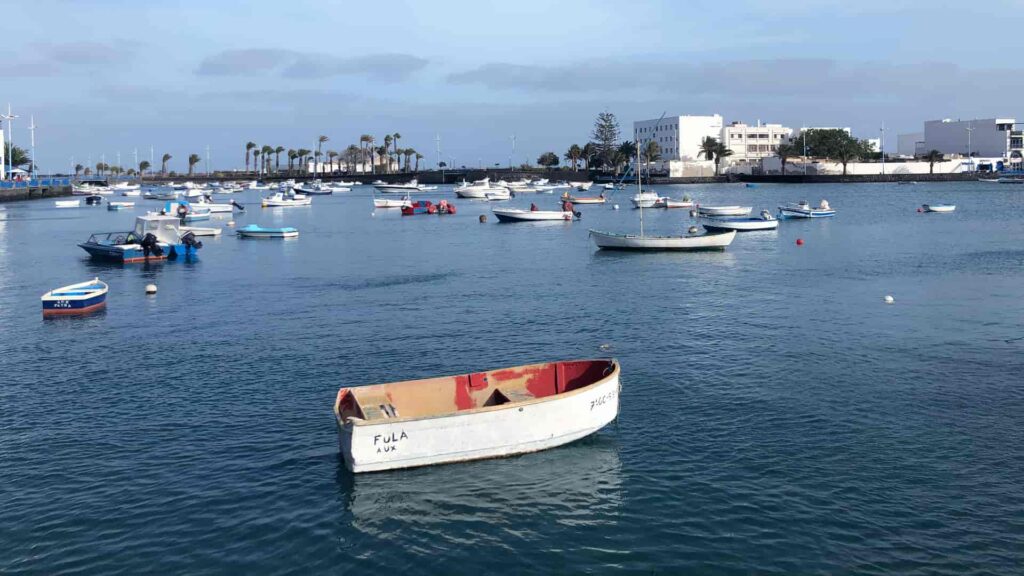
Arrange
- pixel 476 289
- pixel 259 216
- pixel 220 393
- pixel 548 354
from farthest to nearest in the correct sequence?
pixel 259 216 → pixel 476 289 → pixel 548 354 → pixel 220 393

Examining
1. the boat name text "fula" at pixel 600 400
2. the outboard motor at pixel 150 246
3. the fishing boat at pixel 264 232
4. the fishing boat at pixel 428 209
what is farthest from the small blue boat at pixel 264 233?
the boat name text "fula" at pixel 600 400

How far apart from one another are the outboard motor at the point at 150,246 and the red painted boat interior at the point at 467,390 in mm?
45421

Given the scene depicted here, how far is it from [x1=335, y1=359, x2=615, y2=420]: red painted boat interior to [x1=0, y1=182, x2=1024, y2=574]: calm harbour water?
149 cm

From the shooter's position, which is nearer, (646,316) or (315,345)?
(315,345)

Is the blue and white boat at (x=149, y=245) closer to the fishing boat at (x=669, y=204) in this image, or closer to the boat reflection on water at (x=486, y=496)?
the boat reflection on water at (x=486, y=496)

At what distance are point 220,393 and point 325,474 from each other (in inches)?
323

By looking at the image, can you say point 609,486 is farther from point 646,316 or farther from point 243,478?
point 646,316

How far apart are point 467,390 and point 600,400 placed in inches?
137

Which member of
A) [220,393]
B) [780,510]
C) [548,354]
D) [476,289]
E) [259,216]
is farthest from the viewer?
[259,216]

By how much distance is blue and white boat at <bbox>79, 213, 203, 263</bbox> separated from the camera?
6309 centimetres

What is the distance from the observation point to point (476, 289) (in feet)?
164

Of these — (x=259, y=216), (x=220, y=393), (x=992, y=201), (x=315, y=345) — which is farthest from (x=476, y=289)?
(x=992, y=201)

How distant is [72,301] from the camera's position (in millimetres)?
41594

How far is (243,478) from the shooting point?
20.5 m
